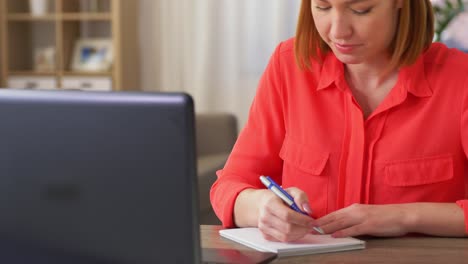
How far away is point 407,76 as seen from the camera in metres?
1.60

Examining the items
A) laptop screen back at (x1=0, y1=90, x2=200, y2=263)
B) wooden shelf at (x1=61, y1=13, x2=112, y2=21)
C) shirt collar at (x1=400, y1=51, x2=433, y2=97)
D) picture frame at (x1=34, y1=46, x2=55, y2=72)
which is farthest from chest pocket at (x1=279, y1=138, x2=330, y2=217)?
picture frame at (x1=34, y1=46, x2=55, y2=72)

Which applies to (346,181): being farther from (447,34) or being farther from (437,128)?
(447,34)

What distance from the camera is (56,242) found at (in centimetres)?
99

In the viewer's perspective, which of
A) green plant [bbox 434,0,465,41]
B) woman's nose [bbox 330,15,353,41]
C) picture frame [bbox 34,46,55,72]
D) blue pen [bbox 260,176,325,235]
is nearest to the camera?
blue pen [bbox 260,176,325,235]

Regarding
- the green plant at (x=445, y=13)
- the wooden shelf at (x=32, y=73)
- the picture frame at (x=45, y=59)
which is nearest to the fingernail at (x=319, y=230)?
the green plant at (x=445, y=13)

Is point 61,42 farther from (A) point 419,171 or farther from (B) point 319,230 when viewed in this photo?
(B) point 319,230

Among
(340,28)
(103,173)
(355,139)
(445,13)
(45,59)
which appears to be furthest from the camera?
(45,59)

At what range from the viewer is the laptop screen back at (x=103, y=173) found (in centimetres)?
91

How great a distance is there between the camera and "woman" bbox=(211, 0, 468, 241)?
4.99 feet

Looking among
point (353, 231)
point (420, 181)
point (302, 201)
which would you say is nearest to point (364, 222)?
point (353, 231)

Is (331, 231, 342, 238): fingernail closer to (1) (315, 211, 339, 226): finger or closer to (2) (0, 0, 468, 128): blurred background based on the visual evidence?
(1) (315, 211, 339, 226): finger

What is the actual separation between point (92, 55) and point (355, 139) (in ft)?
12.3

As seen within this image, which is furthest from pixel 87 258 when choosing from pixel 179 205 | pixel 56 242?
pixel 179 205

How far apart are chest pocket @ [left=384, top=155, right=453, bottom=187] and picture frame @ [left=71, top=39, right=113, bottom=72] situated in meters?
3.66
